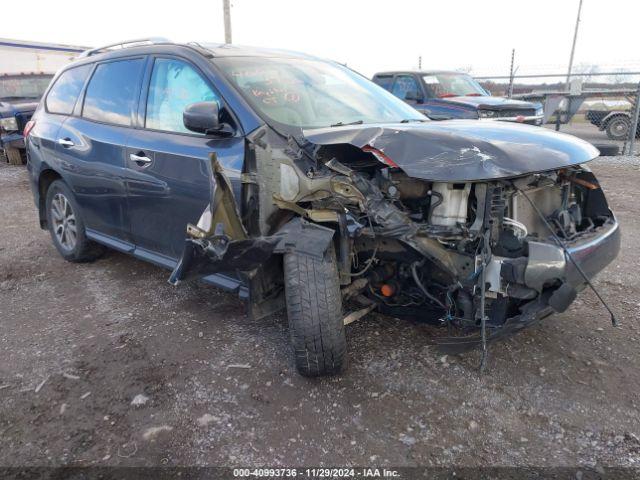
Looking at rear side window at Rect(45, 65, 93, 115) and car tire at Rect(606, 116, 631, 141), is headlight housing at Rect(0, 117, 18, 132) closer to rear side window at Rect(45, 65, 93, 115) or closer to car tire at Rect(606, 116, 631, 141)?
rear side window at Rect(45, 65, 93, 115)

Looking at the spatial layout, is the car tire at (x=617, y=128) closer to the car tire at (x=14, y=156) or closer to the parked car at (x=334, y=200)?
the parked car at (x=334, y=200)

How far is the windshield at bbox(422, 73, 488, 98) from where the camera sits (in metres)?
9.97

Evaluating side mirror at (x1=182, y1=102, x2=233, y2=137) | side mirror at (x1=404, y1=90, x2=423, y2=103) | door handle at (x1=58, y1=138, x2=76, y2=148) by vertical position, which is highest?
side mirror at (x1=182, y1=102, x2=233, y2=137)

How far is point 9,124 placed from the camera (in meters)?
10.4

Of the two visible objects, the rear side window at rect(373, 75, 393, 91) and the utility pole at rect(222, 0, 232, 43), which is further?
the utility pole at rect(222, 0, 232, 43)

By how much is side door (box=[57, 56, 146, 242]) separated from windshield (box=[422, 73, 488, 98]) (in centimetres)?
716

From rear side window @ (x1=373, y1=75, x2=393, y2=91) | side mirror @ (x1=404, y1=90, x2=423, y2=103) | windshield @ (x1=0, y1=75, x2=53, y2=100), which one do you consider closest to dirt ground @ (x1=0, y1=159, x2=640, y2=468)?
side mirror @ (x1=404, y1=90, x2=423, y2=103)

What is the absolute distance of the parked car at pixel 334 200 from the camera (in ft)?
8.04

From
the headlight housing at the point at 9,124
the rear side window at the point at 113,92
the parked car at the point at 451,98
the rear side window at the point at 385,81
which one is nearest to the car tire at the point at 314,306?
the rear side window at the point at 113,92

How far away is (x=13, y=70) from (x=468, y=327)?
25318 millimetres

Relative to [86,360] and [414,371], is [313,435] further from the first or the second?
[86,360]

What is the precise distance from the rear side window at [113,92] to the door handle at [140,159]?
0.32m

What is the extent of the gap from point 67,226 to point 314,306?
3.21m

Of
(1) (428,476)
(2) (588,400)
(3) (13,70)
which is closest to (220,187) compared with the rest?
(1) (428,476)
